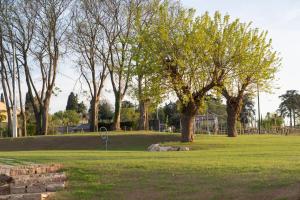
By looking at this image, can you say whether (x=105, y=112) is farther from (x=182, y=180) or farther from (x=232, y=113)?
(x=182, y=180)

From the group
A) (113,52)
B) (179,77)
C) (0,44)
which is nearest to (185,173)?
(179,77)

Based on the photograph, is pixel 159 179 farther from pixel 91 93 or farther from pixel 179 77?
pixel 91 93

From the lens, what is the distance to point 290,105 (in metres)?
113

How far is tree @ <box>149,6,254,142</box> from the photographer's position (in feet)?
124

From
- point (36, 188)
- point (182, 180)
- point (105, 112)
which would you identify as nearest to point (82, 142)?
point (36, 188)

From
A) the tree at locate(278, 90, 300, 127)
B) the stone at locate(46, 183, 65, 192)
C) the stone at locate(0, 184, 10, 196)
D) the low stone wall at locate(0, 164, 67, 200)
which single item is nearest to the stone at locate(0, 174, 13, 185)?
the low stone wall at locate(0, 164, 67, 200)

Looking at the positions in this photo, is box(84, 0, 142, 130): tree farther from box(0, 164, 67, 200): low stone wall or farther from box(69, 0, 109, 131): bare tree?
box(0, 164, 67, 200): low stone wall

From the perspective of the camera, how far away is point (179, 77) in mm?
37969

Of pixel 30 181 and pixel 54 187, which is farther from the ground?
pixel 30 181

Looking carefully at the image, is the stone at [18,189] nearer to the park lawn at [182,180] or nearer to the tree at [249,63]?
the park lawn at [182,180]

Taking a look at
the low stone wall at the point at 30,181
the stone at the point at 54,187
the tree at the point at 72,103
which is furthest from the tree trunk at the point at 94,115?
the tree at the point at 72,103

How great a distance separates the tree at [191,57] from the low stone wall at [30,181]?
20.7 m

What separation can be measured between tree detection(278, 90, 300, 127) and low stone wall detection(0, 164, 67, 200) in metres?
96.1

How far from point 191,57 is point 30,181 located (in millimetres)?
23228
